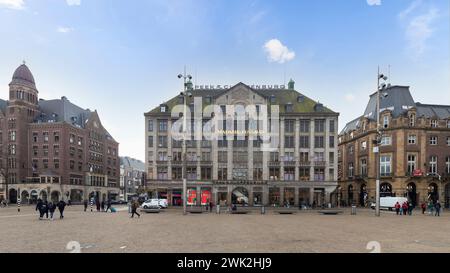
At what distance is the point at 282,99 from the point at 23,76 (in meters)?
65.9

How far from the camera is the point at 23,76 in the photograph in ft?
279

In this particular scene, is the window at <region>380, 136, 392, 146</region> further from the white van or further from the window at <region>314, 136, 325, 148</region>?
the white van

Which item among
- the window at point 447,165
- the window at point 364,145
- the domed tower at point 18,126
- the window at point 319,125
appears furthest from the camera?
the domed tower at point 18,126

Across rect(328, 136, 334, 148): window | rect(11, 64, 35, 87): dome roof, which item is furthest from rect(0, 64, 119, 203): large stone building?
rect(328, 136, 334, 148): window

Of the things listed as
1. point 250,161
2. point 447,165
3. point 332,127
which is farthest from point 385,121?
point 250,161

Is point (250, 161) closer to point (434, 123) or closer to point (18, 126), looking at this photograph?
point (434, 123)

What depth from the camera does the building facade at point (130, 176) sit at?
142 metres

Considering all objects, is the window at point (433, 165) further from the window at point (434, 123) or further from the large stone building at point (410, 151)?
the window at point (434, 123)

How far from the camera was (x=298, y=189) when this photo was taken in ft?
203

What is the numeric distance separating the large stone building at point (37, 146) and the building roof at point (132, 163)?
57915mm

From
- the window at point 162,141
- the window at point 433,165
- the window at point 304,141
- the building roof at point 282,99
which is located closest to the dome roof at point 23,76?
the building roof at point 282,99

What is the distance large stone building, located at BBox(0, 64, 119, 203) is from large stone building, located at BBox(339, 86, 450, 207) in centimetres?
7064
